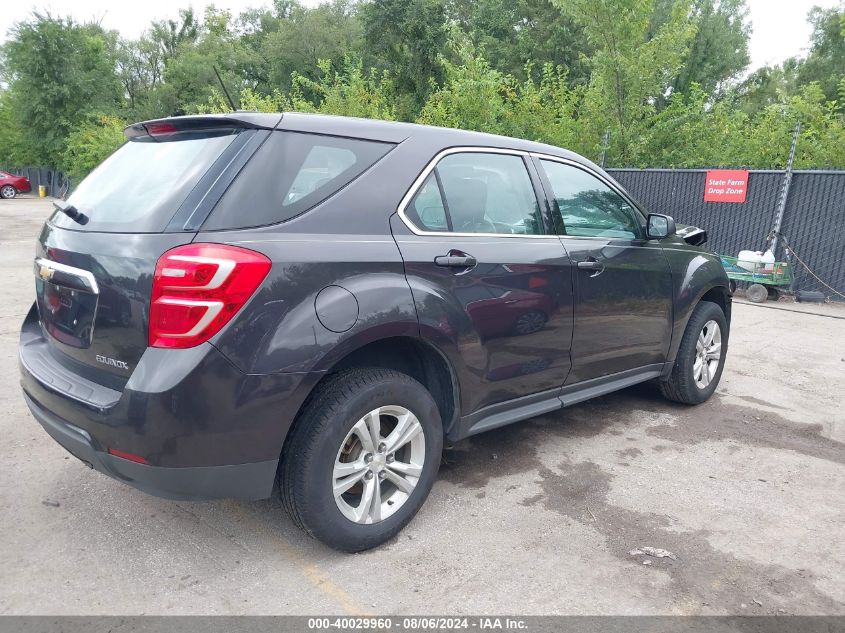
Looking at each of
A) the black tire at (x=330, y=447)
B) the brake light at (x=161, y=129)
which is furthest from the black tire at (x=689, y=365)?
the brake light at (x=161, y=129)

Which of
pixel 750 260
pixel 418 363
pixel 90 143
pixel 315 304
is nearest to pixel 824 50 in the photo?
pixel 750 260

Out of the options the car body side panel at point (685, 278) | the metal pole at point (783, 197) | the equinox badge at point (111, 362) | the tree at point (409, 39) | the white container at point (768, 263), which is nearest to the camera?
the equinox badge at point (111, 362)

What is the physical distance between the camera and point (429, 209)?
3.03 meters

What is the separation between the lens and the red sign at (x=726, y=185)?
430 inches

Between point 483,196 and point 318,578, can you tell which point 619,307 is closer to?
point 483,196

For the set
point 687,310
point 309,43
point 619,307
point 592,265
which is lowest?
point 687,310

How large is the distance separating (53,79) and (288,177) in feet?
129

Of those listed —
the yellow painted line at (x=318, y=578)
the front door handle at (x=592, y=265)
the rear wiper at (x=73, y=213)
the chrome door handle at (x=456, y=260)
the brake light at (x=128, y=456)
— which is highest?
the rear wiper at (x=73, y=213)

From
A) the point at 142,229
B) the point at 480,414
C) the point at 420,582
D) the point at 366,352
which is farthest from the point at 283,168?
the point at 420,582

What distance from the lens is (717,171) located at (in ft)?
36.8

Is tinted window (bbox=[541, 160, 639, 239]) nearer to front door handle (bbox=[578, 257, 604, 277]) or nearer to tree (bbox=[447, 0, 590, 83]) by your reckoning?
front door handle (bbox=[578, 257, 604, 277])

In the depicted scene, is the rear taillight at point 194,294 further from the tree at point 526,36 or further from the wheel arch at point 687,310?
the tree at point 526,36

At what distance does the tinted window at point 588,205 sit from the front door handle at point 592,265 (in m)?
0.18

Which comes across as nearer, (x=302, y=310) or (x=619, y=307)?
(x=302, y=310)
